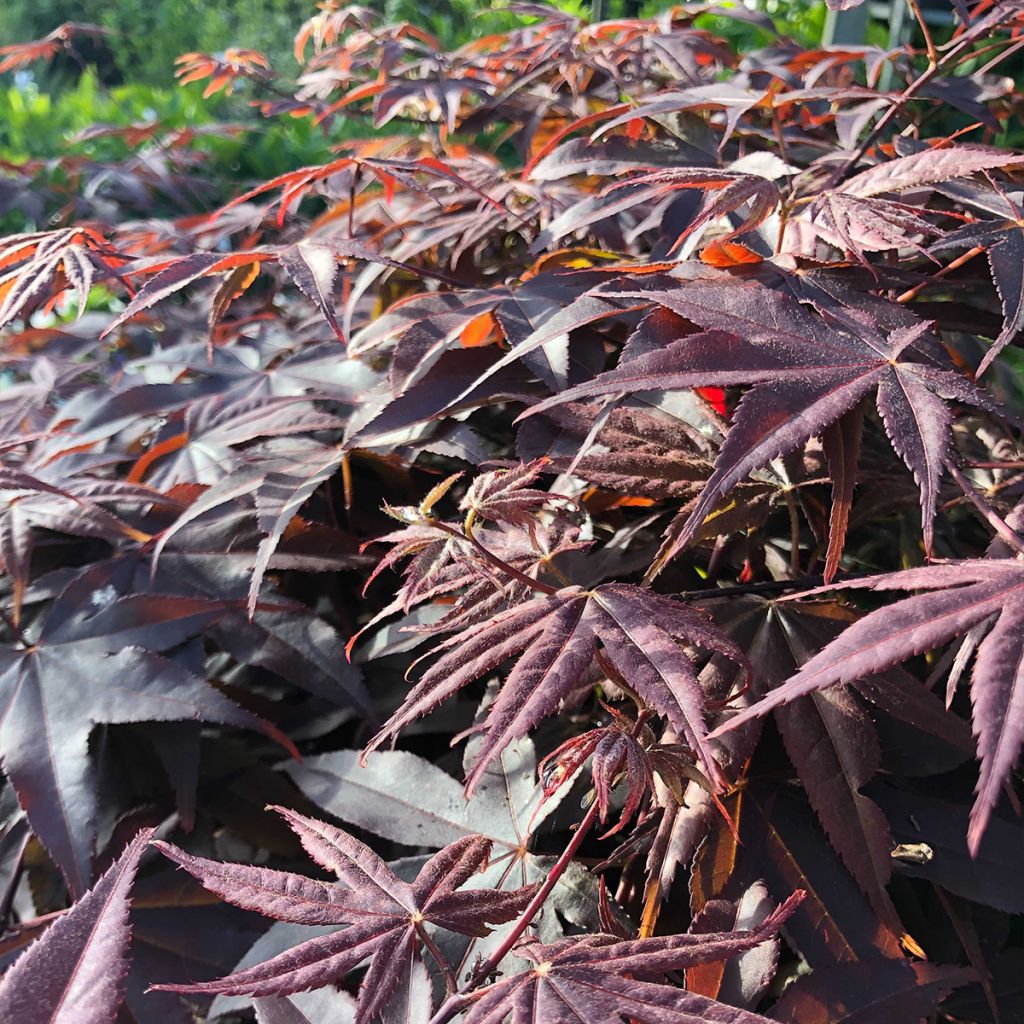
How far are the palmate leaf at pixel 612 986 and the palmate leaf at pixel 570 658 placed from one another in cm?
9

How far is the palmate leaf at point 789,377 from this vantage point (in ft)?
1.62

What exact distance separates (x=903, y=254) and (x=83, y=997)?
0.82 metres

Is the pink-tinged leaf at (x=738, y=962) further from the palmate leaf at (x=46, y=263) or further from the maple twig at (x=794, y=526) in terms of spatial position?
the palmate leaf at (x=46, y=263)

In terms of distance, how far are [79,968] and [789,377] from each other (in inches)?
18.7

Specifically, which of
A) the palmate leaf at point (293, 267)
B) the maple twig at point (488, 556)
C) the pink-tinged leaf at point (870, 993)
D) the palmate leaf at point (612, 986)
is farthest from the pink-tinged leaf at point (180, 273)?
the pink-tinged leaf at point (870, 993)

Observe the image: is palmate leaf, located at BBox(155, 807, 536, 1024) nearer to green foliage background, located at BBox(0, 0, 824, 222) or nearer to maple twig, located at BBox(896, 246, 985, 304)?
maple twig, located at BBox(896, 246, 985, 304)

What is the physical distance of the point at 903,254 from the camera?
33.0 inches

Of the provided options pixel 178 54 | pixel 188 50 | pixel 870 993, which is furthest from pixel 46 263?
pixel 188 50

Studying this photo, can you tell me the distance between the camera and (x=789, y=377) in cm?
54

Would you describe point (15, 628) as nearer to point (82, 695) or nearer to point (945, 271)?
point (82, 695)

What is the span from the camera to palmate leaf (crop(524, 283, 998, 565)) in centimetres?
49

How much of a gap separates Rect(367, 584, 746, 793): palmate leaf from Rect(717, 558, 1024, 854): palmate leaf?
0.17 feet

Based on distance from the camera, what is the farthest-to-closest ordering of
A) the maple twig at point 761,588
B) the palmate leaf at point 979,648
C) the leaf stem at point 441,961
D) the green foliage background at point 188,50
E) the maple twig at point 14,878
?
1. the green foliage background at point 188,50
2. the maple twig at point 14,878
3. the maple twig at point 761,588
4. the leaf stem at point 441,961
5. the palmate leaf at point 979,648

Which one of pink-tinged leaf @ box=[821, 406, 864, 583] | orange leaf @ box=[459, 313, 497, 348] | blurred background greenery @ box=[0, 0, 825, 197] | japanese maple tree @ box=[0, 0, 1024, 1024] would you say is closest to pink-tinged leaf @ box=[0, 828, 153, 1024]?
japanese maple tree @ box=[0, 0, 1024, 1024]
